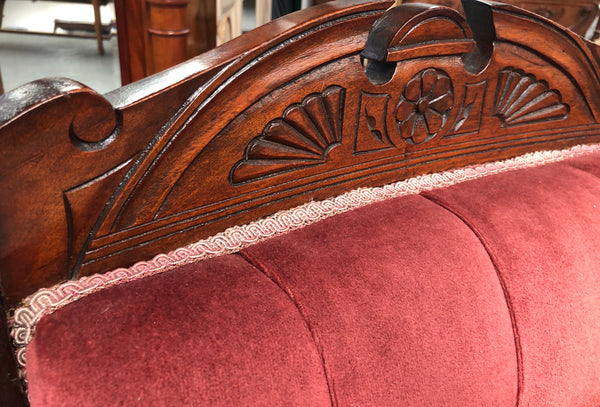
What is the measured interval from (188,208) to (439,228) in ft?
0.91

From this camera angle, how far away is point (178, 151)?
0.45 metres

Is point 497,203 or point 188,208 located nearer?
point 188,208

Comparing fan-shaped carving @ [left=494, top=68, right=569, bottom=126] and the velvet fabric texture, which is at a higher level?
fan-shaped carving @ [left=494, top=68, right=569, bottom=126]

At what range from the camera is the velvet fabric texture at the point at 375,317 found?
38 centimetres

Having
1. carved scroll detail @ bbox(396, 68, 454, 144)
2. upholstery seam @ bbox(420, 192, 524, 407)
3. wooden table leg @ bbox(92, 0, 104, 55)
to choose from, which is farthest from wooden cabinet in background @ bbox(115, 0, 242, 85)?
upholstery seam @ bbox(420, 192, 524, 407)

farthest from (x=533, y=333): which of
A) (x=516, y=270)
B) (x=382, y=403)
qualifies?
(x=382, y=403)

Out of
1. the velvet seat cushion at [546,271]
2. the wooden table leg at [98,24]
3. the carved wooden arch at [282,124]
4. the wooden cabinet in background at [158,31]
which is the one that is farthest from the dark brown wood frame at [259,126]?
the wooden table leg at [98,24]

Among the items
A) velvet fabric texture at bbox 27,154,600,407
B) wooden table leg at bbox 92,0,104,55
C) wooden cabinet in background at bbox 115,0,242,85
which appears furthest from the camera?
wooden table leg at bbox 92,0,104,55

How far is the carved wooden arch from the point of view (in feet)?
1.32

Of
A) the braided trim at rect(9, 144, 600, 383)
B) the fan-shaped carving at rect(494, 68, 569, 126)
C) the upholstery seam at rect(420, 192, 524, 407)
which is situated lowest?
the upholstery seam at rect(420, 192, 524, 407)

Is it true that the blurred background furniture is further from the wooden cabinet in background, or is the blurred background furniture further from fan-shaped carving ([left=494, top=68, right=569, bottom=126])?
fan-shaped carving ([left=494, top=68, right=569, bottom=126])

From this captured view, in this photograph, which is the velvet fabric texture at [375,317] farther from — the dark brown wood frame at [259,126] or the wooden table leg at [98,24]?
the wooden table leg at [98,24]

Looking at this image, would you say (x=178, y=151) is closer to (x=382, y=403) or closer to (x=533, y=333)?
(x=382, y=403)

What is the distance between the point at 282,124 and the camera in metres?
0.52
